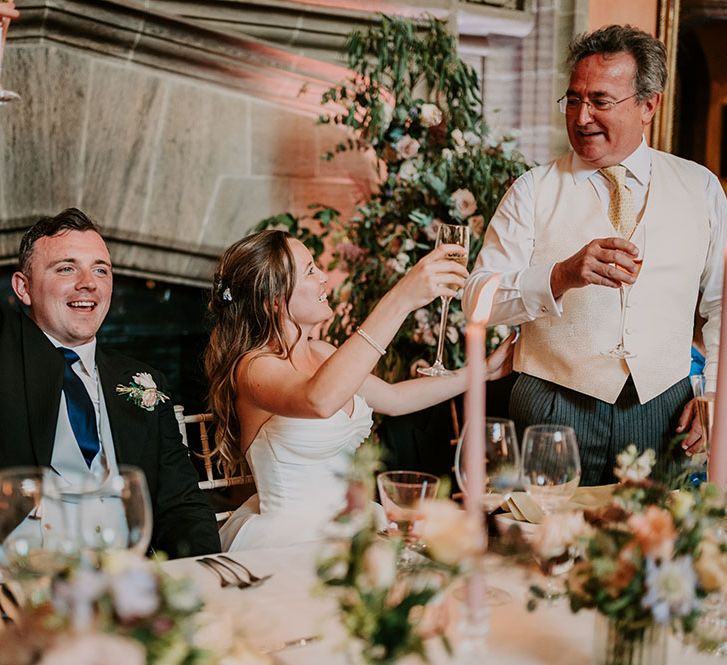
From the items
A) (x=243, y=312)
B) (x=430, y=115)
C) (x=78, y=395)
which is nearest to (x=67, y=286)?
(x=78, y=395)

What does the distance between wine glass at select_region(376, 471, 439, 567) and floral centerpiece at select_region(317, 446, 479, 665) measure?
0.88 ft

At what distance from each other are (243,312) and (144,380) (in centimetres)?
28

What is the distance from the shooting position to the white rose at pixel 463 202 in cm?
338

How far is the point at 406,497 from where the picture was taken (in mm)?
1234

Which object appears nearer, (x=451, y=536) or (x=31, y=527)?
(x=451, y=536)

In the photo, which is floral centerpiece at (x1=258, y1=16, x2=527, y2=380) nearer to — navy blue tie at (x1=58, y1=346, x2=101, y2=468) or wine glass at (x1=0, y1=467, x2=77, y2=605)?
navy blue tie at (x1=58, y1=346, x2=101, y2=468)

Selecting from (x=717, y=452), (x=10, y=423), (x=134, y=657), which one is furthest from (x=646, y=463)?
(x=10, y=423)

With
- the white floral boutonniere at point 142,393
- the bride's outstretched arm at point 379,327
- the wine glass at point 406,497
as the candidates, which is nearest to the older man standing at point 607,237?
the bride's outstretched arm at point 379,327

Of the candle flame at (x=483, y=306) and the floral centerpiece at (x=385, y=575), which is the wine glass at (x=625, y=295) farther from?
the floral centerpiece at (x=385, y=575)

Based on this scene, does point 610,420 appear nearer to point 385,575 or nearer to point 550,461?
point 550,461

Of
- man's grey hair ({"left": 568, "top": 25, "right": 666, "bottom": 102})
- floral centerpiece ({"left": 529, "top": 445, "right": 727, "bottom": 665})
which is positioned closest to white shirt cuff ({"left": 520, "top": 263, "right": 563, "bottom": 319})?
man's grey hair ({"left": 568, "top": 25, "right": 666, "bottom": 102})

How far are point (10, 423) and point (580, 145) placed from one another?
139 centimetres

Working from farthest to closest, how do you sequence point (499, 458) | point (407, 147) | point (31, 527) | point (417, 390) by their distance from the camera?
point (407, 147)
point (417, 390)
point (499, 458)
point (31, 527)

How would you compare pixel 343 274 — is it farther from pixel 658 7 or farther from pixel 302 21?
pixel 658 7
